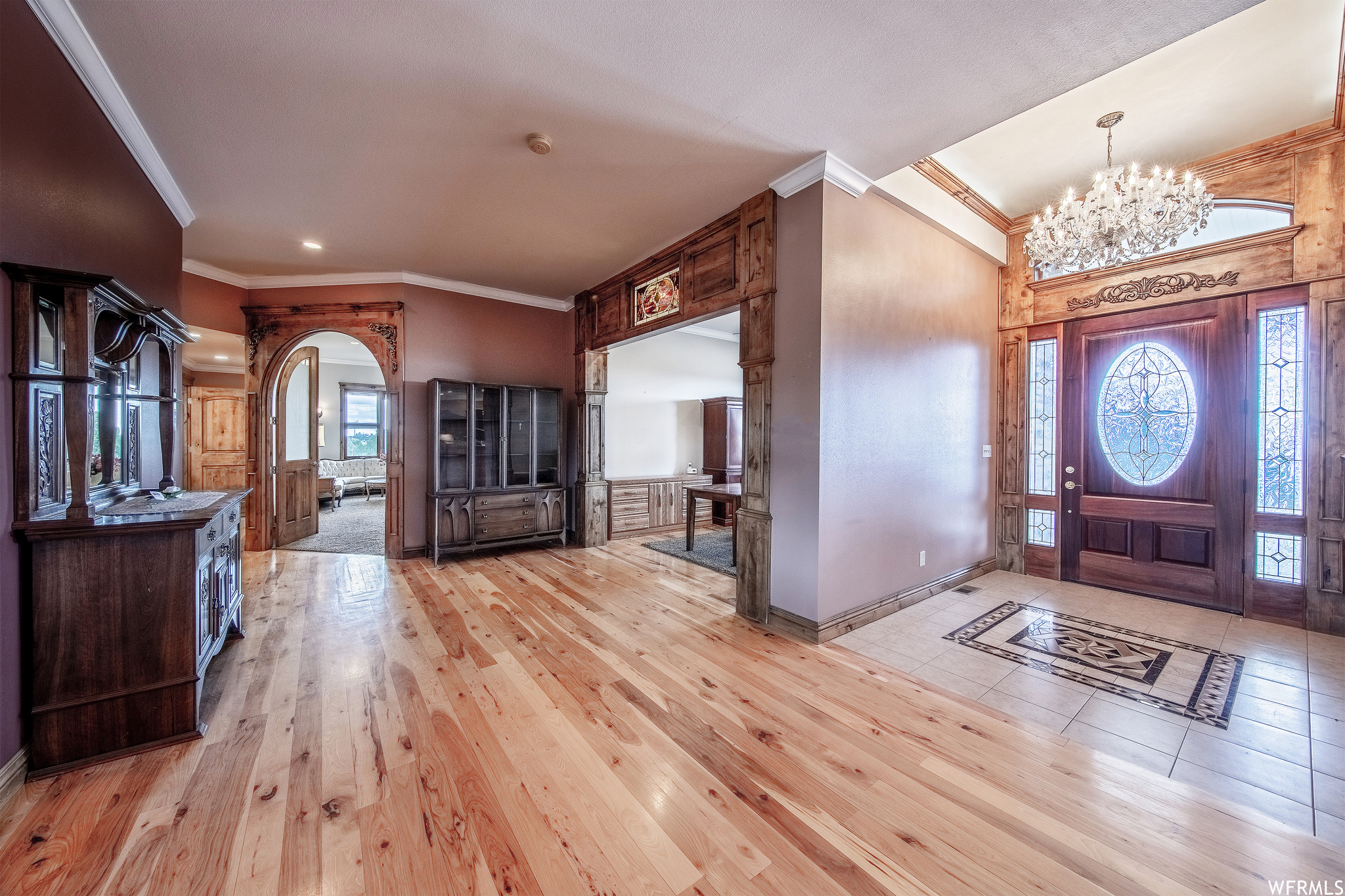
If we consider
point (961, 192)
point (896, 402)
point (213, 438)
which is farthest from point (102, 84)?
point (213, 438)

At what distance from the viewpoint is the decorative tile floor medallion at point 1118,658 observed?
2.33 meters

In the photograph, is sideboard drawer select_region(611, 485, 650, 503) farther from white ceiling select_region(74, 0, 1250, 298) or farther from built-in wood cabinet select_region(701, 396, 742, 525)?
white ceiling select_region(74, 0, 1250, 298)

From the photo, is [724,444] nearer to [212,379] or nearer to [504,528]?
[504,528]

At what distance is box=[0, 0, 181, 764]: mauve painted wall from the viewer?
66.2 inches

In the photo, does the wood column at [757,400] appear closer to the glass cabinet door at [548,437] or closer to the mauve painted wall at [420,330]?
the glass cabinet door at [548,437]

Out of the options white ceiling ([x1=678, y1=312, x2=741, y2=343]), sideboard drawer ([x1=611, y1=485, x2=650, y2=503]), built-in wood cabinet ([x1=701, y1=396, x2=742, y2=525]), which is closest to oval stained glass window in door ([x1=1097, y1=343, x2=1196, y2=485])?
built-in wood cabinet ([x1=701, y1=396, x2=742, y2=525])

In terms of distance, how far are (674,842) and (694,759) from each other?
1.29ft

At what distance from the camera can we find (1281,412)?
3311 mm

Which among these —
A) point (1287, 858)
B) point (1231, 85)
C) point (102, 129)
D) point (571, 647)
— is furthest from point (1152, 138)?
point (102, 129)

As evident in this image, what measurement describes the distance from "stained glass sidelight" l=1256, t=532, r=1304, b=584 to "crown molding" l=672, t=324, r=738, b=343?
564 centimetres

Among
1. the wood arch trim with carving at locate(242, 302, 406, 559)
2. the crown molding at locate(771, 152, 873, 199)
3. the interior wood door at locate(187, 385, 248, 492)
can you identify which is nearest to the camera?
the crown molding at locate(771, 152, 873, 199)

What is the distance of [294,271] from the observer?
4.89m

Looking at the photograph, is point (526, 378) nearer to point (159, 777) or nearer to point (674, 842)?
point (159, 777)

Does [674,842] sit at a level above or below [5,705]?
below
